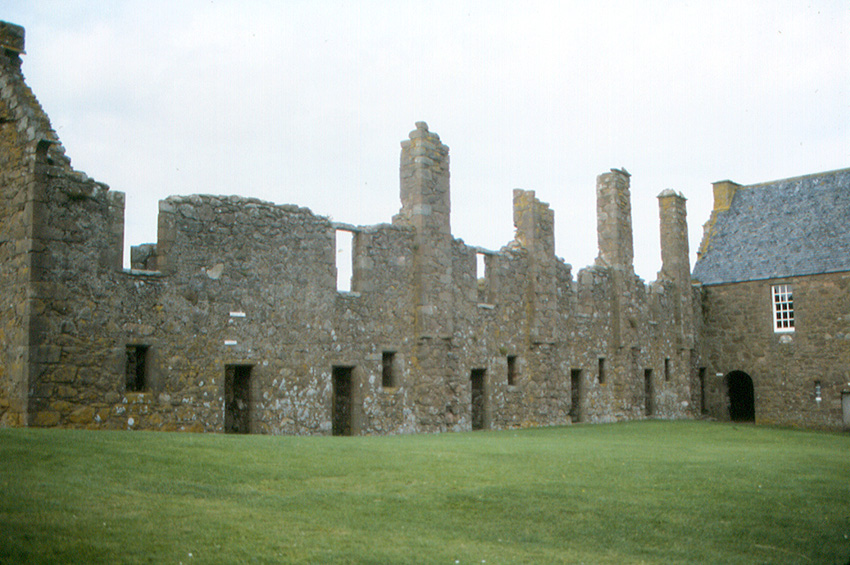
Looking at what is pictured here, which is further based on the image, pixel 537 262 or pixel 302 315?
pixel 537 262

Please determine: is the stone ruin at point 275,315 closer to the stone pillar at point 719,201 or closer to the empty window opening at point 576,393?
the empty window opening at point 576,393

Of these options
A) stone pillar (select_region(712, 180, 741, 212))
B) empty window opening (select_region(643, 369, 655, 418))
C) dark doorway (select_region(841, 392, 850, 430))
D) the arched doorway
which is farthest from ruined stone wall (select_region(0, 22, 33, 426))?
stone pillar (select_region(712, 180, 741, 212))

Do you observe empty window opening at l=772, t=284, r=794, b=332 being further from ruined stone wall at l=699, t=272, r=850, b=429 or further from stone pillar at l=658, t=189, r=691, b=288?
stone pillar at l=658, t=189, r=691, b=288

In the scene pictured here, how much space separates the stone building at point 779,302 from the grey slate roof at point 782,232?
0.04 m

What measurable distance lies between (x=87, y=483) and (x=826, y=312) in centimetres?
2578

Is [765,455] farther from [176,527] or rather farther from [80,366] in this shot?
[80,366]

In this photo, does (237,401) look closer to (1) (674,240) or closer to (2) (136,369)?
(2) (136,369)

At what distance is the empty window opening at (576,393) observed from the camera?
23.5 metres

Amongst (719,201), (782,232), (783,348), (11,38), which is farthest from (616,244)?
(11,38)

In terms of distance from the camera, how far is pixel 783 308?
28344 mm

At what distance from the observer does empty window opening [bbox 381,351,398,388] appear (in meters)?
17.7

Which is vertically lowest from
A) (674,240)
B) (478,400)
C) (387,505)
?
(387,505)

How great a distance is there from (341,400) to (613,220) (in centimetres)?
1224

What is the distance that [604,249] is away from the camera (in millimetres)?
A: 25812
